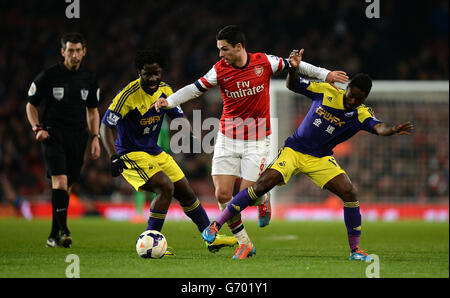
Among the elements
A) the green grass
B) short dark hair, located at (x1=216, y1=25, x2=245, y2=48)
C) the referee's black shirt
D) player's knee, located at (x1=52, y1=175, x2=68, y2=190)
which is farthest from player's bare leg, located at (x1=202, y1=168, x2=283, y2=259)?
the referee's black shirt

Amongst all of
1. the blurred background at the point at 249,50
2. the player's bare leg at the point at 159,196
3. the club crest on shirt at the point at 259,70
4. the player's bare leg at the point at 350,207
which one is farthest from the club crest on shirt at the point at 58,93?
the blurred background at the point at 249,50

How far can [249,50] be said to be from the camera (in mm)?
20500

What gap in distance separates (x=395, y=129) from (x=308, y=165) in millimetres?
1108

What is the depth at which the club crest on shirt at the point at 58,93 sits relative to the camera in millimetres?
8211

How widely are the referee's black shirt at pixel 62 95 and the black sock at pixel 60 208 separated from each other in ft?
2.56

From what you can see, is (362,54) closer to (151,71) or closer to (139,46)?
(139,46)

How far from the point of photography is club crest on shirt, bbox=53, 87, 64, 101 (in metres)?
8.21

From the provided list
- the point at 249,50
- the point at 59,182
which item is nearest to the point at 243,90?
the point at 59,182

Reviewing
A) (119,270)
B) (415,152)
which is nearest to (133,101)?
(119,270)

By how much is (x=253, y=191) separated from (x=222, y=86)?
1171 millimetres

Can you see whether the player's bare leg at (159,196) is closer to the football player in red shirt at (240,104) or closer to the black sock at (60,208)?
the football player in red shirt at (240,104)

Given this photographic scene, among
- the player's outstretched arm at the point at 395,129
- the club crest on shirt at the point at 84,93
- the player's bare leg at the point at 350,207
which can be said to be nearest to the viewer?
the player's outstretched arm at the point at 395,129

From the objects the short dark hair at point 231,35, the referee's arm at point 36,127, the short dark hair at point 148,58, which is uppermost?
the short dark hair at point 231,35

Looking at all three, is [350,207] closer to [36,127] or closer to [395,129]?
[395,129]
